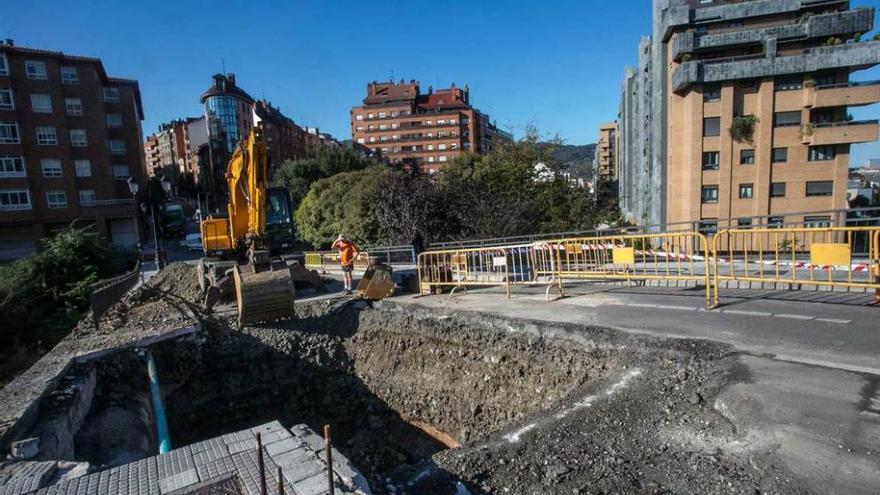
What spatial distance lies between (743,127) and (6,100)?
165 feet

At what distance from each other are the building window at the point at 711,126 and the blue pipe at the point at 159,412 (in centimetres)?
3118

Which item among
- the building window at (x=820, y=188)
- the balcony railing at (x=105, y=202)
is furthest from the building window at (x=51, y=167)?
the building window at (x=820, y=188)

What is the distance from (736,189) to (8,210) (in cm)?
5010

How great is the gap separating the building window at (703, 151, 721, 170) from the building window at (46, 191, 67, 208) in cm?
4634

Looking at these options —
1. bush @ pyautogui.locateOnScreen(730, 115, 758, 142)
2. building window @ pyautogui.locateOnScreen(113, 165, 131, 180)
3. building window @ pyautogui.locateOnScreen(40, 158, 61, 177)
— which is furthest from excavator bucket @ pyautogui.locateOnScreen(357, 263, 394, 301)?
building window @ pyautogui.locateOnScreen(113, 165, 131, 180)

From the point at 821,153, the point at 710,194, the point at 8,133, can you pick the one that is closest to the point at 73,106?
the point at 8,133

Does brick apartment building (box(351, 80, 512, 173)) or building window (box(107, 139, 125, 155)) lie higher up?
brick apartment building (box(351, 80, 512, 173))

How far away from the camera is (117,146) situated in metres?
39.6

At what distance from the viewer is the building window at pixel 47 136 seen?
34344mm

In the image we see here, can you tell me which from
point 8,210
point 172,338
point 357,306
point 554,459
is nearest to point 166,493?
point 554,459

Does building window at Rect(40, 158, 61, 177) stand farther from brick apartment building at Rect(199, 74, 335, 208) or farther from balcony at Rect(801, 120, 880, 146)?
balcony at Rect(801, 120, 880, 146)

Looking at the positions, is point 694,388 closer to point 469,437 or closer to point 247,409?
point 469,437

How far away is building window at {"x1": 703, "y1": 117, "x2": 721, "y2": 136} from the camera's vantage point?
92.6 ft

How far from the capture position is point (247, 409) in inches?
369
